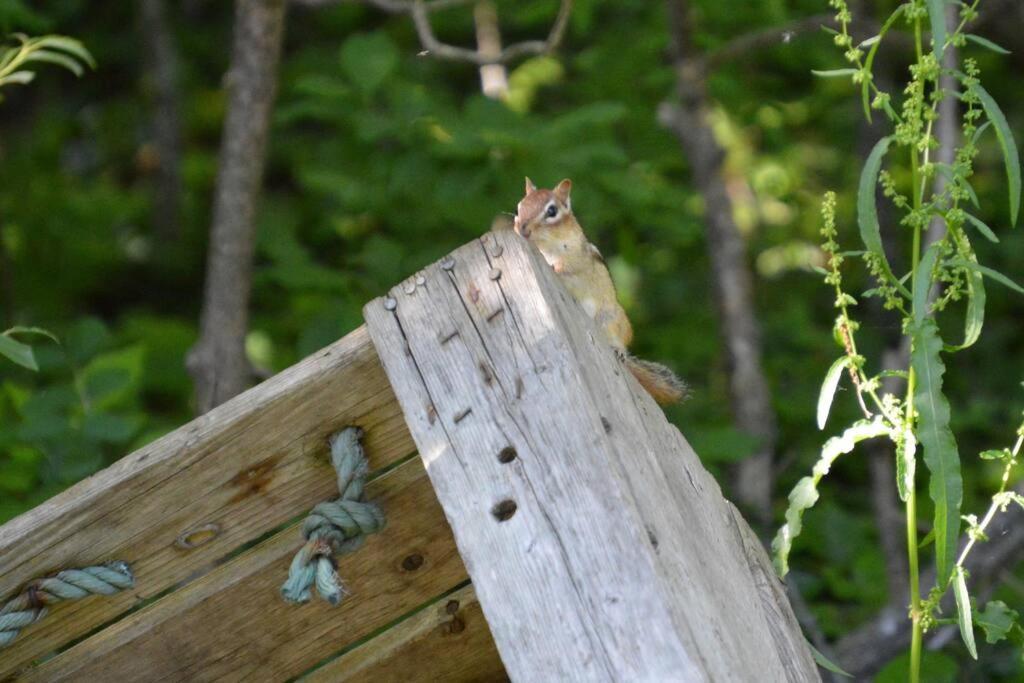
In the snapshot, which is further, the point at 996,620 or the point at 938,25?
the point at 996,620

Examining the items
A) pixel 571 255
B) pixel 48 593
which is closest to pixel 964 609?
pixel 48 593

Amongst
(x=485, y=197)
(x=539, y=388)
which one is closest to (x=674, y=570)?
(x=539, y=388)

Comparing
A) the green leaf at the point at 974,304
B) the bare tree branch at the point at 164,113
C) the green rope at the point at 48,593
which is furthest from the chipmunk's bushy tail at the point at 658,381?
the bare tree branch at the point at 164,113

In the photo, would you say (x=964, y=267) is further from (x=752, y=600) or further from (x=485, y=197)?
(x=485, y=197)

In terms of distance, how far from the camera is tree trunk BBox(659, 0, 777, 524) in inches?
145

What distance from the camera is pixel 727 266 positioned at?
3.81 metres

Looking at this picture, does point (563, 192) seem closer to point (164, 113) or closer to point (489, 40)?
point (489, 40)

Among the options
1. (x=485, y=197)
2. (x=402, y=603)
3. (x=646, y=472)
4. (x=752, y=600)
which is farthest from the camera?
(x=485, y=197)

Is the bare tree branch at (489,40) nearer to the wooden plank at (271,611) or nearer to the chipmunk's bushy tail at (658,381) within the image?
the chipmunk's bushy tail at (658,381)

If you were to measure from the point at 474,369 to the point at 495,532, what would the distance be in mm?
212

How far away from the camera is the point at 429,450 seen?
149 centimetres

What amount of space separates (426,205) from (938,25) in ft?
7.59

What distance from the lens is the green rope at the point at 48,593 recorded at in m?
1.60

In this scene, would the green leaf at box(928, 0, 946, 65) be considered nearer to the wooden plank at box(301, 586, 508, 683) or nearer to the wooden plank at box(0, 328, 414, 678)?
the wooden plank at box(0, 328, 414, 678)
